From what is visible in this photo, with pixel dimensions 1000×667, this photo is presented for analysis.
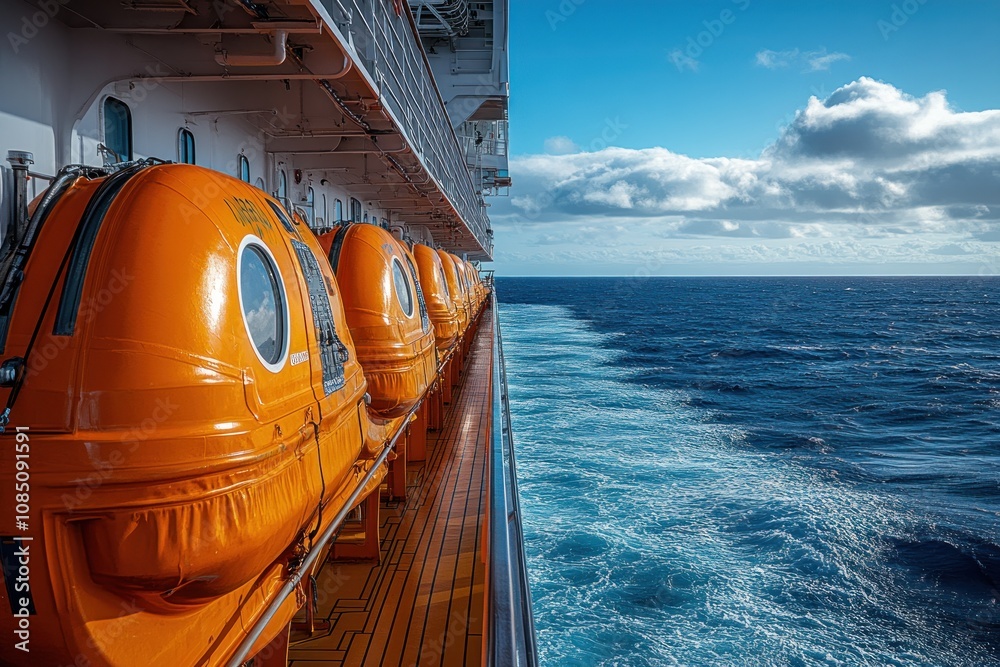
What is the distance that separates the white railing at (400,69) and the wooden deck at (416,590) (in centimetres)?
351

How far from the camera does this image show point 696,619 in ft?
22.9

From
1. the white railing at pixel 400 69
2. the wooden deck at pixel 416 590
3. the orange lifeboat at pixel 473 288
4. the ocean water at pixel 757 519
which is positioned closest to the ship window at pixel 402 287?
the white railing at pixel 400 69

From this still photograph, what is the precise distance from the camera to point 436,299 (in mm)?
7535

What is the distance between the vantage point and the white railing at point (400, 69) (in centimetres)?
511

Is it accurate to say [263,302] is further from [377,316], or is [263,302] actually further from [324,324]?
[377,316]

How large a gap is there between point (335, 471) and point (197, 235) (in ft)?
3.48

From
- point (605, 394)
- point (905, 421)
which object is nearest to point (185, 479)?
point (605, 394)

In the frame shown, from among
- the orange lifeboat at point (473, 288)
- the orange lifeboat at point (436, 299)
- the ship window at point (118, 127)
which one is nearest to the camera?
the ship window at point (118, 127)

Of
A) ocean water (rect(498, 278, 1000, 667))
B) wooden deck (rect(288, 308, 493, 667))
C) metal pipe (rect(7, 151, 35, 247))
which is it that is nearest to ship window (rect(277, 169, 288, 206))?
wooden deck (rect(288, 308, 493, 667))

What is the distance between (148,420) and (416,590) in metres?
2.76

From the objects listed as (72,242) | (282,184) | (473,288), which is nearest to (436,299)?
(282,184)

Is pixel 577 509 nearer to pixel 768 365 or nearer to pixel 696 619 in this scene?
pixel 696 619

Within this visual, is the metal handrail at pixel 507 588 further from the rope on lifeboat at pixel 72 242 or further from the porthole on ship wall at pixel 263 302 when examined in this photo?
the rope on lifeboat at pixel 72 242

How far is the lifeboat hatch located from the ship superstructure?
0.02 meters
